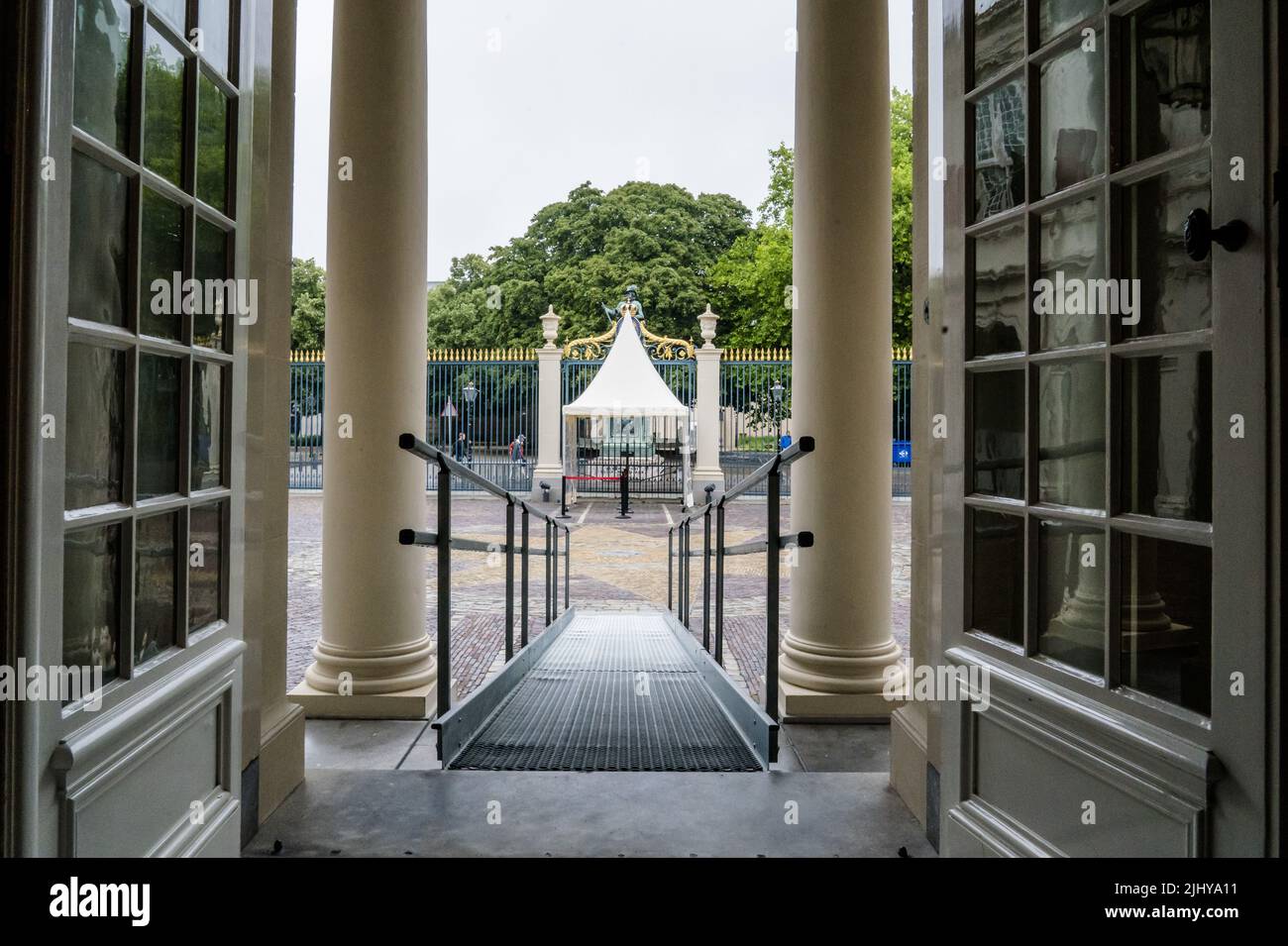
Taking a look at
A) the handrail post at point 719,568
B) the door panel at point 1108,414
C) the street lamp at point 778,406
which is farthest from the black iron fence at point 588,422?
the door panel at point 1108,414

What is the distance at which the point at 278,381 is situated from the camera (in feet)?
10.1

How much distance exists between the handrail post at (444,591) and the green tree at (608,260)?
27.0m

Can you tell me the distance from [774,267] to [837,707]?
24.7 m

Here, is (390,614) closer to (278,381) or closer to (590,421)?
(278,381)

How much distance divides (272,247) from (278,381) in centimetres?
48

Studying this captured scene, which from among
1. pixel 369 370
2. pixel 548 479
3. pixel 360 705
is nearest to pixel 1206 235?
pixel 369 370

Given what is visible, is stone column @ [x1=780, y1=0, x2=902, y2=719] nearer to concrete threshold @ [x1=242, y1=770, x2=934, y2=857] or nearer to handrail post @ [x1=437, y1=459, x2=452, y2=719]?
concrete threshold @ [x1=242, y1=770, x2=934, y2=857]

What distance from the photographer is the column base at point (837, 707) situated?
4156mm

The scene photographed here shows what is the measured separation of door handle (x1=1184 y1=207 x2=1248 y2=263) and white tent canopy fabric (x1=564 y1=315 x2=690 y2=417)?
14.5 m

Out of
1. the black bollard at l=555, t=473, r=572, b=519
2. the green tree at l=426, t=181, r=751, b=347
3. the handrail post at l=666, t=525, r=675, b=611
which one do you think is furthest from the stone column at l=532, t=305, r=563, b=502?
the green tree at l=426, t=181, r=751, b=347

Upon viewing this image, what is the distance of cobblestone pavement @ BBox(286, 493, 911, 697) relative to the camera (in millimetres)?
6094

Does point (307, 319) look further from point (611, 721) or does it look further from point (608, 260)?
point (611, 721)
